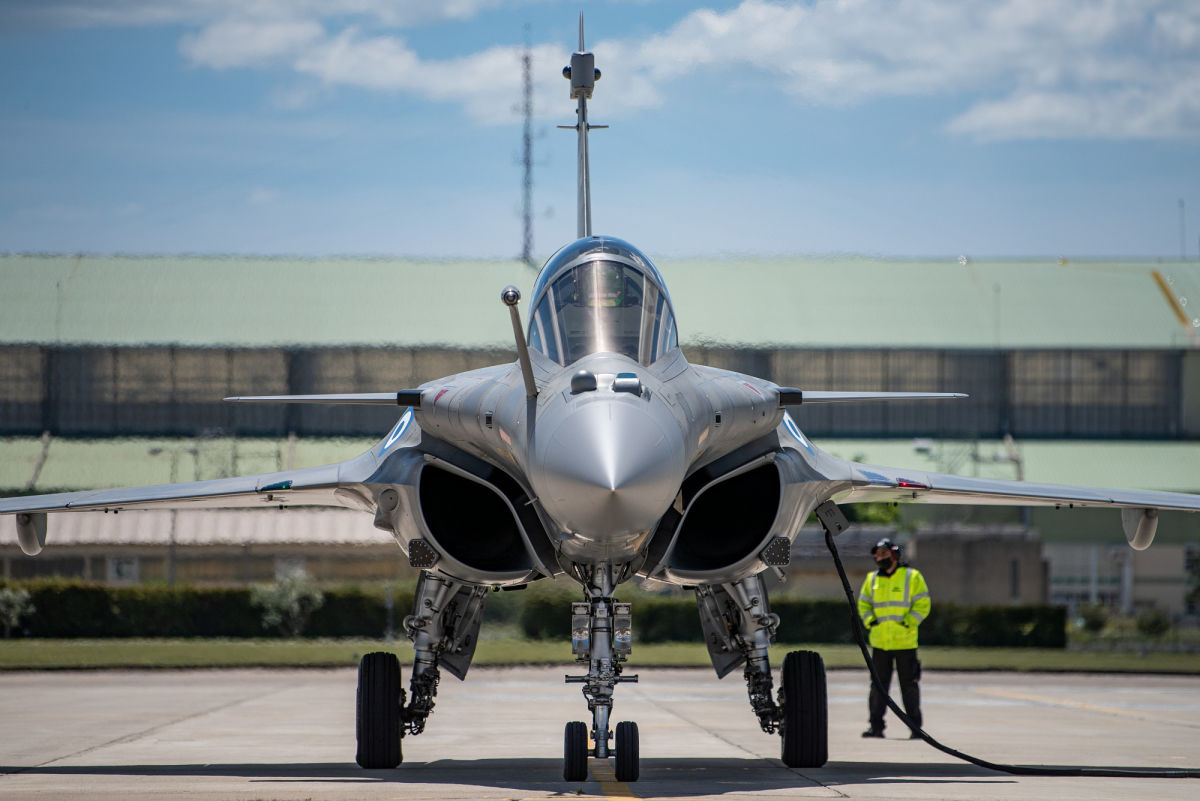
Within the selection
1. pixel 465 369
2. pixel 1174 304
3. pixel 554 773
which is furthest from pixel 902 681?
pixel 1174 304

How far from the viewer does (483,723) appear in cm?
1515

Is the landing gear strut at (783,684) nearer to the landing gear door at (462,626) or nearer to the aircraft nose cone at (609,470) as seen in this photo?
the landing gear door at (462,626)

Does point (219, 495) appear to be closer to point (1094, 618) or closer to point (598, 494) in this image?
point (598, 494)

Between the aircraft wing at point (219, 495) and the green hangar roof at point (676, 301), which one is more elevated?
the green hangar roof at point (676, 301)

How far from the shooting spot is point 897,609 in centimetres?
1500

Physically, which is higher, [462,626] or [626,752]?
[462,626]

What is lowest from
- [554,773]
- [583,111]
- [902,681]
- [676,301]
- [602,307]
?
[554,773]

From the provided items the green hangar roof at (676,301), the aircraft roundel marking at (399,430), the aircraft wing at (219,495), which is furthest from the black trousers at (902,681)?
the green hangar roof at (676,301)

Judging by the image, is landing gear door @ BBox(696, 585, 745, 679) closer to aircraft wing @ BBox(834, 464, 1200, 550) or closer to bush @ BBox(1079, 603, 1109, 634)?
aircraft wing @ BBox(834, 464, 1200, 550)

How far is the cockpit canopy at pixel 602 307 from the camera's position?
30.0 feet

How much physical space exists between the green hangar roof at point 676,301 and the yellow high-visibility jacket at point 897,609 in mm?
22499

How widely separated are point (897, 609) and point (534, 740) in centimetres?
396

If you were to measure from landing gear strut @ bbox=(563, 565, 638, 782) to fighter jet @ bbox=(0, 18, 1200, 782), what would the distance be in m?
0.01

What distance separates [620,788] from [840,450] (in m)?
34.4
